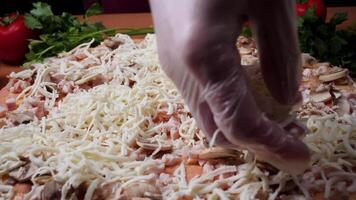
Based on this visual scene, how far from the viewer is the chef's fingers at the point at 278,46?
829 millimetres

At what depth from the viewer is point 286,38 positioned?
87cm

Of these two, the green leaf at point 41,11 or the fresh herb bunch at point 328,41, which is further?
the green leaf at point 41,11

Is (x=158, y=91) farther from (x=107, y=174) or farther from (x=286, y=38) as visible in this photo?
(x=286, y=38)

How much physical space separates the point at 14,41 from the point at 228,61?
1339 mm

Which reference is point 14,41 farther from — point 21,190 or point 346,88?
point 346,88

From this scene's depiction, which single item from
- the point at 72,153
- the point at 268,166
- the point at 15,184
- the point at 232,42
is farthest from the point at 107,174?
the point at 232,42

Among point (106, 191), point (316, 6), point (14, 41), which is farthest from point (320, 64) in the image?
point (14, 41)

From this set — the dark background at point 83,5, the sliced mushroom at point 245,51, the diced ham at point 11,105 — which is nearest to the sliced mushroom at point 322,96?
the sliced mushroom at point 245,51

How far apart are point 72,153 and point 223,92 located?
48cm

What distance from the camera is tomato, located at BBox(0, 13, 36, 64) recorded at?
6.41ft

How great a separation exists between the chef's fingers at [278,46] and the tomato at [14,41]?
1296mm

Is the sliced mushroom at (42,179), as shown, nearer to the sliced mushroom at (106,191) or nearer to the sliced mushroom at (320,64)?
the sliced mushroom at (106,191)

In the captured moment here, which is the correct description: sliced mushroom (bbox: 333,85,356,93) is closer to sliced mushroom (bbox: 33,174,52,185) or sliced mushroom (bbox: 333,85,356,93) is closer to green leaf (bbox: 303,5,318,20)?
green leaf (bbox: 303,5,318,20)

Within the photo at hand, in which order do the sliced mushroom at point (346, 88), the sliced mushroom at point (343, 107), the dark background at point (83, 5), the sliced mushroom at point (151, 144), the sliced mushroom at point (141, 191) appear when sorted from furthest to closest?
1. the dark background at point (83, 5)
2. the sliced mushroom at point (346, 88)
3. the sliced mushroom at point (343, 107)
4. the sliced mushroom at point (151, 144)
5. the sliced mushroom at point (141, 191)
